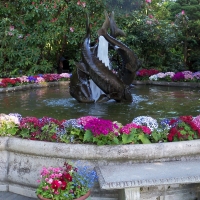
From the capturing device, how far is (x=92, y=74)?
22.4ft

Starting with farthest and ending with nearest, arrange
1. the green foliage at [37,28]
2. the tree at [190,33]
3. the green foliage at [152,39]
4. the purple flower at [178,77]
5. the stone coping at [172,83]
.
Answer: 1. the tree at [190,33]
2. the green foliage at [152,39]
3. the green foliage at [37,28]
4. the purple flower at [178,77]
5. the stone coping at [172,83]

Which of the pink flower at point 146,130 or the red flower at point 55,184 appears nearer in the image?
the red flower at point 55,184

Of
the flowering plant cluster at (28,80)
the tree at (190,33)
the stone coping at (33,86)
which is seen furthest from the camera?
the tree at (190,33)

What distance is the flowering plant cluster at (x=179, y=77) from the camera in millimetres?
11525

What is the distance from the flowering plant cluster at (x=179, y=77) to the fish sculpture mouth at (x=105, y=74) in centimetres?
496

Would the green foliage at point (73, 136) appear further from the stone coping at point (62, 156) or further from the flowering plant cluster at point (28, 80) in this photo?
the flowering plant cluster at point (28, 80)

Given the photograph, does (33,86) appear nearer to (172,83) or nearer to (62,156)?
(172,83)

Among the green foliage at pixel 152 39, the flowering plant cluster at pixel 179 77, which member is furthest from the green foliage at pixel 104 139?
the green foliage at pixel 152 39

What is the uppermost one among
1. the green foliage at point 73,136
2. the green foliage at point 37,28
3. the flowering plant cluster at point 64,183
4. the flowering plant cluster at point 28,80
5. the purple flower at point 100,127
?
the green foliage at point 37,28

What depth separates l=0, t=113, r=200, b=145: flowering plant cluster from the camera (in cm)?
374

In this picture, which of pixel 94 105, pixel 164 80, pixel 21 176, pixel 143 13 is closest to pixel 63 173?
pixel 21 176

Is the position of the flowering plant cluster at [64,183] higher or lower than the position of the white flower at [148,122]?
lower

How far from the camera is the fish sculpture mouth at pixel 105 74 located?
22.1 feet

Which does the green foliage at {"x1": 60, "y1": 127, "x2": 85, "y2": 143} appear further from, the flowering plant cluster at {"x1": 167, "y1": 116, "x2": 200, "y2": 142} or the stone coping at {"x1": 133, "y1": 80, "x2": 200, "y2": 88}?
the stone coping at {"x1": 133, "y1": 80, "x2": 200, "y2": 88}
